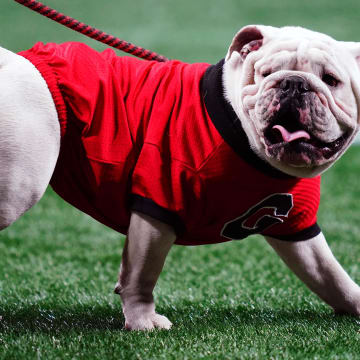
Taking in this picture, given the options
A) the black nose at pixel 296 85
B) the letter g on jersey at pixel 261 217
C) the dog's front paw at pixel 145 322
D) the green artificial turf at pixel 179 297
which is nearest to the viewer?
the black nose at pixel 296 85

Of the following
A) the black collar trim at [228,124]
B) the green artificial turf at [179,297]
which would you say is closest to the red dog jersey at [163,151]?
the black collar trim at [228,124]

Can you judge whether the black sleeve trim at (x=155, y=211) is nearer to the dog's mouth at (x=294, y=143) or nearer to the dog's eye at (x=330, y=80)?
A: the dog's mouth at (x=294, y=143)

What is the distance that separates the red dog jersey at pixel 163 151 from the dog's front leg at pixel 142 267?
0.18 ft

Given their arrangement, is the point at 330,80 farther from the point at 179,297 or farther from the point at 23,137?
the point at 179,297

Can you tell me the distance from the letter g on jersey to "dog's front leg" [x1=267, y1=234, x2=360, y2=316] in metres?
0.23

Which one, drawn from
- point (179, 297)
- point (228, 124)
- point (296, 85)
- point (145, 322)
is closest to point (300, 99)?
point (296, 85)

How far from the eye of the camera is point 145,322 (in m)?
2.24

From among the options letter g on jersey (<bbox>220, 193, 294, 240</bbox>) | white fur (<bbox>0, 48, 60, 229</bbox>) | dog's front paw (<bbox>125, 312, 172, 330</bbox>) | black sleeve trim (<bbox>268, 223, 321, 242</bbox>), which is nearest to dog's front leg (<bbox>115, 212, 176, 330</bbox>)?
dog's front paw (<bbox>125, 312, 172, 330</bbox>)

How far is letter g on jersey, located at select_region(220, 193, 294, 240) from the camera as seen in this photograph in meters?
2.11

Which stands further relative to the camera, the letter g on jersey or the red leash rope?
the red leash rope

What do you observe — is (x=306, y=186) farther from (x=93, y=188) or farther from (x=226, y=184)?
(x=93, y=188)

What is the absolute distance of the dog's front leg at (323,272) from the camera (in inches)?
95.6

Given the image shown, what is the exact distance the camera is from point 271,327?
7.36 ft

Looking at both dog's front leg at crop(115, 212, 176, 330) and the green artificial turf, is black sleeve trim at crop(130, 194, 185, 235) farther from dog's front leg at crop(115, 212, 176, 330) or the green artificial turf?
the green artificial turf
